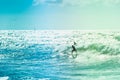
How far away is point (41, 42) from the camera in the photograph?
31.9 ft

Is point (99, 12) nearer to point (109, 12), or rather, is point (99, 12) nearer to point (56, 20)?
point (109, 12)

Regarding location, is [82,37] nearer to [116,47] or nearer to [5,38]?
[116,47]

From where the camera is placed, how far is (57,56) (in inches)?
384

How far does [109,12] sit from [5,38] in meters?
1.94

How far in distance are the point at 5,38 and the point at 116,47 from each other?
2.03 m

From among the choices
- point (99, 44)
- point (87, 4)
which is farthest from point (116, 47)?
point (87, 4)

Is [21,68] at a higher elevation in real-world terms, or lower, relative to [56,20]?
lower

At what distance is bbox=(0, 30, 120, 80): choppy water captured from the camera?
9641 mm

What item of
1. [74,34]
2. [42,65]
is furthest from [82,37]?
[42,65]

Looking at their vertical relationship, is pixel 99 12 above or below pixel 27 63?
above

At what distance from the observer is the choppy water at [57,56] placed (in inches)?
380

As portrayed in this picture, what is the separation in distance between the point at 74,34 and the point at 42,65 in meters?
0.83

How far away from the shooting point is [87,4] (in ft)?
31.6

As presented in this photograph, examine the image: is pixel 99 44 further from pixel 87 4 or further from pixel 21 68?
pixel 21 68
